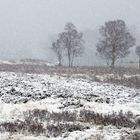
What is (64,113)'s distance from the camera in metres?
16.0

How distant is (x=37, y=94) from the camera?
Answer: 21.0m

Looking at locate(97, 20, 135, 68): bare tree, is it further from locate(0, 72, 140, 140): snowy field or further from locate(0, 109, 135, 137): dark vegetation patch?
locate(0, 109, 135, 137): dark vegetation patch

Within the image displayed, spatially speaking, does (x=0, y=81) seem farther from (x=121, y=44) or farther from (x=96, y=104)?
(x=121, y=44)

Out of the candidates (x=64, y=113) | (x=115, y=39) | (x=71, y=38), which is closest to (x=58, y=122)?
(x=64, y=113)

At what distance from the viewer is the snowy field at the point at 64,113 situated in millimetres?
11750

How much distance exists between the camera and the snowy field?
11.8 meters

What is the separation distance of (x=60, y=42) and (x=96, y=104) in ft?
170

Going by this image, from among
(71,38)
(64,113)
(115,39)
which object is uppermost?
(71,38)

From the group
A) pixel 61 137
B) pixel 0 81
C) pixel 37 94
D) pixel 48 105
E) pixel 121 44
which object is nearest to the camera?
pixel 61 137

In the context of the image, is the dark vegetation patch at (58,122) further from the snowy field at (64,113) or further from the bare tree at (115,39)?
the bare tree at (115,39)

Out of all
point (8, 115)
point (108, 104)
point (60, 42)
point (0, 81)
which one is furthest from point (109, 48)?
point (8, 115)

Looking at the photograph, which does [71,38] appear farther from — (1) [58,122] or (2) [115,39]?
(1) [58,122]

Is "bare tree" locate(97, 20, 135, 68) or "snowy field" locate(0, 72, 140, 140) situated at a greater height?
"bare tree" locate(97, 20, 135, 68)

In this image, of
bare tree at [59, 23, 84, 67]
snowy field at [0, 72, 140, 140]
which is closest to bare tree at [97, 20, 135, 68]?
bare tree at [59, 23, 84, 67]
